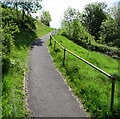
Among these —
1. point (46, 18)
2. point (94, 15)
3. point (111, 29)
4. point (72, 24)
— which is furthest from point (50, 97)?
point (46, 18)

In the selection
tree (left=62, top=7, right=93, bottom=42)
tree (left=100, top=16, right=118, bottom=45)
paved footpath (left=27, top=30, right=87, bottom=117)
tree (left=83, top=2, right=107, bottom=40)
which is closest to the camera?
paved footpath (left=27, top=30, right=87, bottom=117)

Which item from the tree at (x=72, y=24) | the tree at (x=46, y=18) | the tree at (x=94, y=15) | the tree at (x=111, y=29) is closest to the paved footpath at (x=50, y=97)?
the tree at (x=111, y=29)

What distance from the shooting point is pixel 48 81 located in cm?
739

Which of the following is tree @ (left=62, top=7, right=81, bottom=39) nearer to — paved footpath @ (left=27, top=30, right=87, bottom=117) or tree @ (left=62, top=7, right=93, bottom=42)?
tree @ (left=62, top=7, right=93, bottom=42)

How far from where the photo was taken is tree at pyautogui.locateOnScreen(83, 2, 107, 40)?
4679 cm

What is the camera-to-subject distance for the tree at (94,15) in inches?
1842

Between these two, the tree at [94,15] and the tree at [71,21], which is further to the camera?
the tree at [94,15]

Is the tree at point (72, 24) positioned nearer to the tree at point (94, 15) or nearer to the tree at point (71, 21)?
the tree at point (71, 21)

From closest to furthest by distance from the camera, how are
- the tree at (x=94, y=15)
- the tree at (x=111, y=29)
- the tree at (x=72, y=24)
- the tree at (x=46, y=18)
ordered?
the tree at (x=111, y=29) < the tree at (x=72, y=24) < the tree at (x=94, y=15) < the tree at (x=46, y=18)

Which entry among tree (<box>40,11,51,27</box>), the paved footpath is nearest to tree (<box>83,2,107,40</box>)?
the paved footpath

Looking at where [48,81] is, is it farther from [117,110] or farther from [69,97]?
[117,110]

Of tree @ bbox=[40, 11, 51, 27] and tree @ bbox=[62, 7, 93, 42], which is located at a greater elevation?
tree @ bbox=[40, 11, 51, 27]

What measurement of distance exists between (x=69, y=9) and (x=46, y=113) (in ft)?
90.4

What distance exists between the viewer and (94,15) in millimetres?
48438
